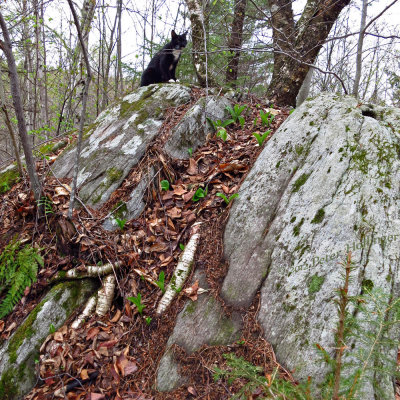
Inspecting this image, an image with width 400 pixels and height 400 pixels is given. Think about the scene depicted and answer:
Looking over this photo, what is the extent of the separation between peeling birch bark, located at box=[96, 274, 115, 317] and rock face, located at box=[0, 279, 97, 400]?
7.6 inches

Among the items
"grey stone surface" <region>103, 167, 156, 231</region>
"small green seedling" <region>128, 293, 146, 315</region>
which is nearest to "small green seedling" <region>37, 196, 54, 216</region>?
"grey stone surface" <region>103, 167, 156, 231</region>

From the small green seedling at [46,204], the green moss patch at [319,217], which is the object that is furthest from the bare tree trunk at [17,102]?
the green moss patch at [319,217]

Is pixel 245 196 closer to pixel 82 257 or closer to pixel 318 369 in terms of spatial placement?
pixel 318 369

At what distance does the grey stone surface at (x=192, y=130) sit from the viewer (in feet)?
13.8

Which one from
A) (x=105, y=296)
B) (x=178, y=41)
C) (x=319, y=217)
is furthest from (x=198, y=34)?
(x=105, y=296)

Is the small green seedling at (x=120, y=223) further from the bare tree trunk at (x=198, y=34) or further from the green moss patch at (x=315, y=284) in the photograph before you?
the bare tree trunk at (x=198, y=34)

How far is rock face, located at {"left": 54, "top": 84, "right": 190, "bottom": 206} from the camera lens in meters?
3.98

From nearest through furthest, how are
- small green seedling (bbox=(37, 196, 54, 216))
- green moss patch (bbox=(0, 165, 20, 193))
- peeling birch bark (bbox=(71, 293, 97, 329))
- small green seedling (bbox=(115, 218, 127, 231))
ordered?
1. peeling birch bark (bbox=(71, 293, 97, 329))
2. small green seedling (bbox=(115, 218, 127, 231))
3. small green seedling (bbox=(37, 196, 54, 216))
4. green moss patch (bbox=(0, 165, 20, 193))

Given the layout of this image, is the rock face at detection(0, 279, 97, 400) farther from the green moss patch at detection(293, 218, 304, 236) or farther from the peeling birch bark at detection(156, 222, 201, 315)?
the green moss patch at detection(293, 218, 304, 236)

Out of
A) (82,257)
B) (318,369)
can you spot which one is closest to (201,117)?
(82,257)

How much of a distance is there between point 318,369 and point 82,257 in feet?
8.89

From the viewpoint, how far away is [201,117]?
4488 millimetres

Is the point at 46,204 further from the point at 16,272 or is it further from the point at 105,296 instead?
the point at 105,296

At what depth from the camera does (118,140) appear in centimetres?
446
